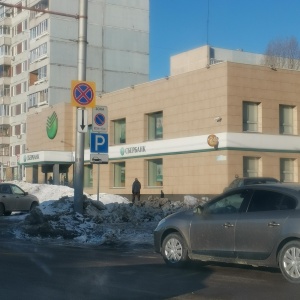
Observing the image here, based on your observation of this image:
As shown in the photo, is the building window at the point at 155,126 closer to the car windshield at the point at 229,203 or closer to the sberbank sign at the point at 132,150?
the sberbank sign at the point at 132,150

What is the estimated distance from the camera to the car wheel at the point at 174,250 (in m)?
12.1

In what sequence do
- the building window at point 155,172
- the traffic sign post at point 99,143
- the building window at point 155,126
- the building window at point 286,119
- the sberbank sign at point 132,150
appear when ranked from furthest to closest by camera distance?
1. the sberbank sign at point 132,150
2. the building window at point 155,126
3. the building window at point 155,172
4. the building window at point 286,119
5. the traffic sign post at point 99,143

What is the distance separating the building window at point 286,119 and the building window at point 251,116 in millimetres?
1625

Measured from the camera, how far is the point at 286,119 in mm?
39406

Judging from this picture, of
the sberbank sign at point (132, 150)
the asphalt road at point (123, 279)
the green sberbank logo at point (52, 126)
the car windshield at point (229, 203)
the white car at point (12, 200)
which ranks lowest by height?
the asphalt road at point (123, 279)

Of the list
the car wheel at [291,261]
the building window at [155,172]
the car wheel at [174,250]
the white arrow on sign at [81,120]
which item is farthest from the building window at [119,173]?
the car wheel at [291,261]

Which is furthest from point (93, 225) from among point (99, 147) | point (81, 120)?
point (81, 120)

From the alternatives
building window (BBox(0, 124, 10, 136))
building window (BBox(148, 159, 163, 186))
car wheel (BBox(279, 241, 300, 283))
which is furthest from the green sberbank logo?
car wheel (BBox(279, 241, 300, 283))

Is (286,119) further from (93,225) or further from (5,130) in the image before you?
(5,130)

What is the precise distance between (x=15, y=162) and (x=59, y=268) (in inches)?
2606

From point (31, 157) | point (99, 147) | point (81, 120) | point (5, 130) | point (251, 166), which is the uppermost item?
point (5, 130)

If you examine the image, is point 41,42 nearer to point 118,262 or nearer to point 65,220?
point 65,220

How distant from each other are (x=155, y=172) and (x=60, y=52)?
2741 cm

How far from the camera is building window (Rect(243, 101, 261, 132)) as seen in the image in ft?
125
